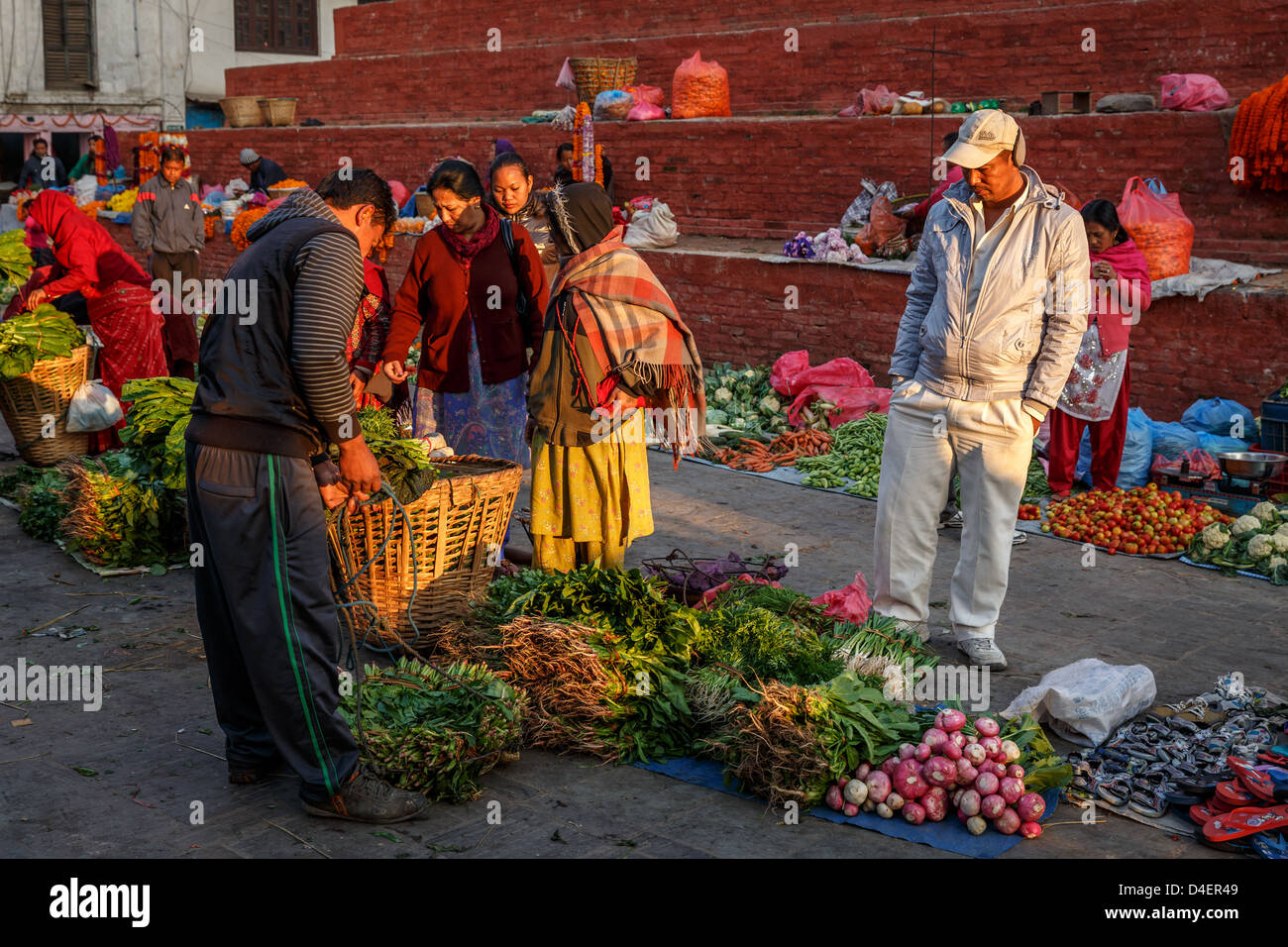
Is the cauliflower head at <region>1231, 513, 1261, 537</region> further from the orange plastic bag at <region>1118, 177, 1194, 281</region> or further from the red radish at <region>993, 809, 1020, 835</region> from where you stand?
the red radish at <region>993, 809, 1020, 835</region>

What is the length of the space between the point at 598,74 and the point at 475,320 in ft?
31.6

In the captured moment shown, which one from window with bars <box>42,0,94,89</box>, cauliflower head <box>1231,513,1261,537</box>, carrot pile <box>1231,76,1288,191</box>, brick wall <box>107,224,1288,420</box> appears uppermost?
window with bars <box>42,0,94,89</box>

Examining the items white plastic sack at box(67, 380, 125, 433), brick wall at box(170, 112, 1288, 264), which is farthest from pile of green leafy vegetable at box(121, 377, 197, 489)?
brick wall at box(170, 112, 1288, 264)

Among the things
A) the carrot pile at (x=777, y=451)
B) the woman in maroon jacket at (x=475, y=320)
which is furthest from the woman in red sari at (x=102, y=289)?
the carrot pile at (x=777, y=451)

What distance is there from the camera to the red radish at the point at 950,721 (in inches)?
158

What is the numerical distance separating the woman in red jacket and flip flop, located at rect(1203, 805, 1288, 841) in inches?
170

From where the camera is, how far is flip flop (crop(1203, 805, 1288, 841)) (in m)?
3.67

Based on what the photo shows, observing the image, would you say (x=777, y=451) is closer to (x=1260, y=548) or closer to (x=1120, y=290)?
(x=1120, y=290)

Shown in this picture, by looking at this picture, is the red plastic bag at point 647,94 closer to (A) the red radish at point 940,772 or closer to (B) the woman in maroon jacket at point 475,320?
(B) the woman in maroon jacket at point 475,320

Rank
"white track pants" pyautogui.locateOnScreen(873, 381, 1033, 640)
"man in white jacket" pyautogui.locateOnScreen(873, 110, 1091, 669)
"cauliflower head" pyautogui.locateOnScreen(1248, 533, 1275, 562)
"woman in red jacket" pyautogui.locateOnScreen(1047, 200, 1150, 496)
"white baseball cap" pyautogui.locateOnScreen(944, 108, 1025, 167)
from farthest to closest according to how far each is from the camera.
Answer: "woman in red jacket" pyautogui.locateOnScreen(1047, 200, 1150, 496), "cauliflower head" pyautogui.locateOnScreen(1248, 533, 1275, 562), "white track pants" pyautogui.locateOnScreen(873, 381, 1033, 640), "man in white jacket" pyautogui.locateOnScreen(873, 110, 1091, 669), "white baseball cap" pyautogui.locateOnScreen(944, 108, 1025, 167)

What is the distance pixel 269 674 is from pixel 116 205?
18279 mm

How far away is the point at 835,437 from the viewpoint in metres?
9.18

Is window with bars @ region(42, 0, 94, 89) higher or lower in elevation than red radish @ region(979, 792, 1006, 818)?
higher

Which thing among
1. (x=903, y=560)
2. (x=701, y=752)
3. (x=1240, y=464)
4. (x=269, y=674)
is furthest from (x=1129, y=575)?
(x=269, y=674)
